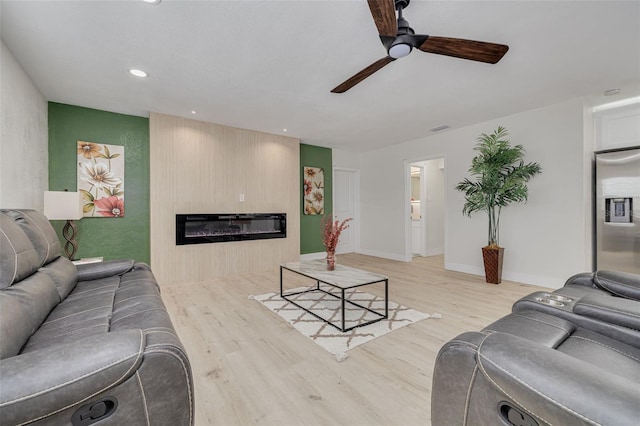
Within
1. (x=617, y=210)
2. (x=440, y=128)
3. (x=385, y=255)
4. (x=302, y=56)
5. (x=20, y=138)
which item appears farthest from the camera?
(x=385, y=255)

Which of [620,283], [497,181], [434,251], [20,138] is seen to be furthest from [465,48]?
[434,251]

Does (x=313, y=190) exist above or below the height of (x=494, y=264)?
above

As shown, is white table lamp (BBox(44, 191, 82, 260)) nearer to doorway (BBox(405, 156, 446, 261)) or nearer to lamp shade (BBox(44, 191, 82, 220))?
lamp shade (BBox(44, 191, 82, 220))

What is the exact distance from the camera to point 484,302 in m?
3.26

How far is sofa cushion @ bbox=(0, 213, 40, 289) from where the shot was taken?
4.09ft

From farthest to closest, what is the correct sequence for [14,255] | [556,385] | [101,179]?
[101,179] < [14,255] < [556,385]

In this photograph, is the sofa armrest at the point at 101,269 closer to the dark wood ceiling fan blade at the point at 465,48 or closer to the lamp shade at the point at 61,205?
the lamp shade at the point at 61,205

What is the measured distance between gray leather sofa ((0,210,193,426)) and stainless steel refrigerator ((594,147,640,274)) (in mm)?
4770

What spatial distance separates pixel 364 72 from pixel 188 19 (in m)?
1.37

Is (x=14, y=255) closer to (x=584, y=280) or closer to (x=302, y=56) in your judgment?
(x=302, y=56)

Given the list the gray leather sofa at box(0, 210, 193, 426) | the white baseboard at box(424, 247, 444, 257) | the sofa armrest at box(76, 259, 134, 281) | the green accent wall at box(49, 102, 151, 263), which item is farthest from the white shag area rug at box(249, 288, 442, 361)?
the white baseboard at box(424, 247, 444, 257)

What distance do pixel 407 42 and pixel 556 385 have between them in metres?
1.86

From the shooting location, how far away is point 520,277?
414 cm

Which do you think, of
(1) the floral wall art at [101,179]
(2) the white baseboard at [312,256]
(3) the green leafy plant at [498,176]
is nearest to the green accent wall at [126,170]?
(1) the floral wall art at [101,179]
